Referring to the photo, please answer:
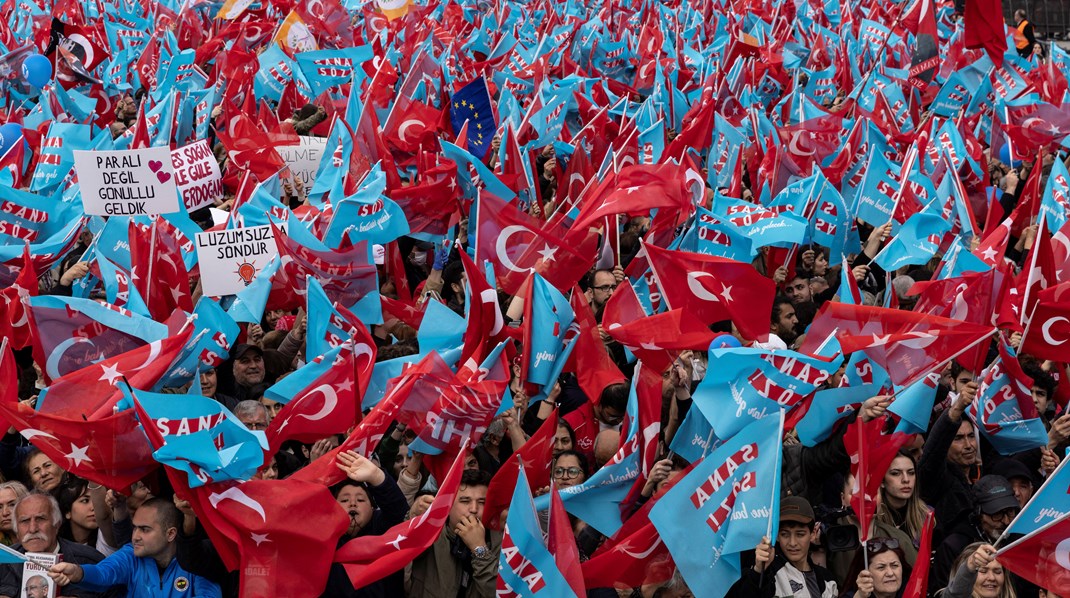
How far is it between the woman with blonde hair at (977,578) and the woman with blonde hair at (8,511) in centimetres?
385

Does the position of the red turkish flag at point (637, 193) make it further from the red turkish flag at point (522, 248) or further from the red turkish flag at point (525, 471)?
the red turkish flag at point (525, 471)

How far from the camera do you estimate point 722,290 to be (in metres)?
8.00

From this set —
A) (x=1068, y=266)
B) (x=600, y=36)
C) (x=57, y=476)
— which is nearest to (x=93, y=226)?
(x=57, y=476)

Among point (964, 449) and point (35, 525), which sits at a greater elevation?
point (35, 525)

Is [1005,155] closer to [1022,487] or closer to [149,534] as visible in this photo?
[1022,487]

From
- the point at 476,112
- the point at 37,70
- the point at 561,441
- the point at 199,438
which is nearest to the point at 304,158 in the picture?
the point at 476,112

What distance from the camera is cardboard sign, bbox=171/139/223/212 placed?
10672 millimetres

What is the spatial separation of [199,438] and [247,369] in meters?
2.54

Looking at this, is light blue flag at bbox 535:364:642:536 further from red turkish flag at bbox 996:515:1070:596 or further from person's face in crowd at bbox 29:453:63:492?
person's face in crowd at bbox 29:453:63:492

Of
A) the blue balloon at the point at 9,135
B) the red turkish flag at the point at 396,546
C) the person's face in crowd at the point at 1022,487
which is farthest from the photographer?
the blue balloon at the point at 9,135

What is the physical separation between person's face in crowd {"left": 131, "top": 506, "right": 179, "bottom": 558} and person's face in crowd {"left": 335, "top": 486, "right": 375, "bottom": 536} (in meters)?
0.73

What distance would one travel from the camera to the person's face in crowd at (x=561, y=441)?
23.3ft

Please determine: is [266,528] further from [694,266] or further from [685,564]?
[694,266]

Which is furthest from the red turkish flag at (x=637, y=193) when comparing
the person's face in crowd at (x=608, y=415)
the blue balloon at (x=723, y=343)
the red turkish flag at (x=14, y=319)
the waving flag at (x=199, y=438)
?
the waving flag at (x=199, y=438)
